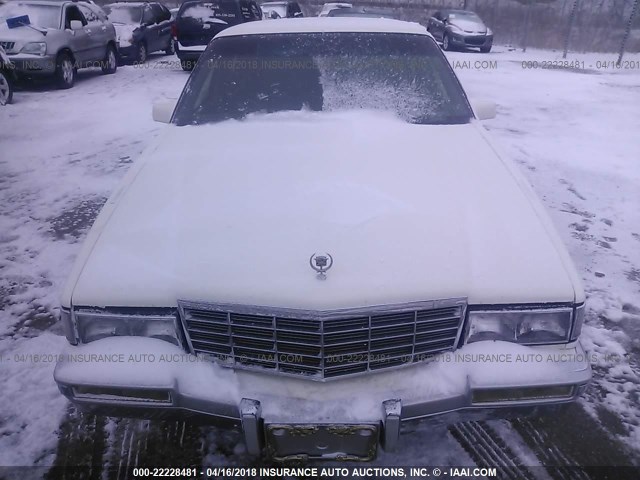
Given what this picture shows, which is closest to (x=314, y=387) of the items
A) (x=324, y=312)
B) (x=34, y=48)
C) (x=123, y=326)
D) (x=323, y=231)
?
(x=324, y=312)

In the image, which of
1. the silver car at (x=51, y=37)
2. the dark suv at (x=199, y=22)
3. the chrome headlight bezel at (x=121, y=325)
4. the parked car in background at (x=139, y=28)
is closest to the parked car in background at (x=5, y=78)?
the silver car at (x=51, y=37)

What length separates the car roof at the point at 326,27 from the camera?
3496mm

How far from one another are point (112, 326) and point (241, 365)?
56 centimetres

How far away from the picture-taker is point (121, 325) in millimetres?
2045

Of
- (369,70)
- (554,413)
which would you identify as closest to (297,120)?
(369,70)

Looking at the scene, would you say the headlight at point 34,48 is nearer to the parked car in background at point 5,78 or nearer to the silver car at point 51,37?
the silver car at point 51,37

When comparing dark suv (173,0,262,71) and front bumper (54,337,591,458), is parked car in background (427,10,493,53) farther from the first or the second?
front bumper (54,337,591,458)

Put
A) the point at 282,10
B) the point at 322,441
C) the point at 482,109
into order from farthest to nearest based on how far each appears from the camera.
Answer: the point at 282,10 → the point at 482,109 → the point at 322,441

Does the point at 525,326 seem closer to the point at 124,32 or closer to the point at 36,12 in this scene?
the point at 36,12

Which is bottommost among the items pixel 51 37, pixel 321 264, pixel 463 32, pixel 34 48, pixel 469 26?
pixel 463 32

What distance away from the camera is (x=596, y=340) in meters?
3.11

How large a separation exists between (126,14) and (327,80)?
12.9 m

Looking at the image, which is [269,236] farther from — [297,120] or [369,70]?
[369,70]

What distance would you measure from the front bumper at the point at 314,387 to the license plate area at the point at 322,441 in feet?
0.07
